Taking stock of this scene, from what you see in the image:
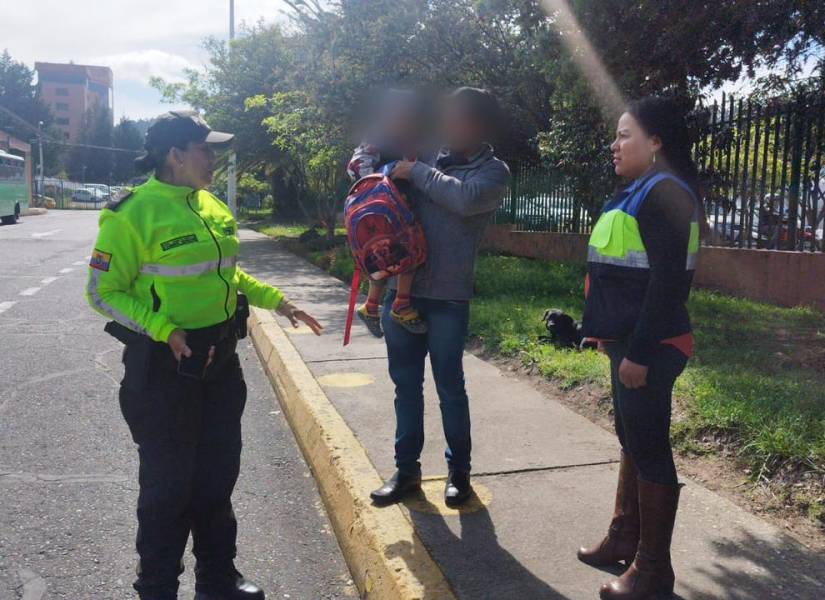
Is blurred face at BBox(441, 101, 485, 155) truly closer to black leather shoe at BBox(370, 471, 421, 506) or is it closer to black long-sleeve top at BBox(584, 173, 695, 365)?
black long-sleeve top at BBox(584, 173, 695, 365)

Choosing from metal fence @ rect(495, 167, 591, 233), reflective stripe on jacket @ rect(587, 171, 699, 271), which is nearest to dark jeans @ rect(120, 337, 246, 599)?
reflective stripe on jacket @ rect(587, 171, 699, 271)

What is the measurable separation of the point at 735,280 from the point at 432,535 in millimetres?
7617

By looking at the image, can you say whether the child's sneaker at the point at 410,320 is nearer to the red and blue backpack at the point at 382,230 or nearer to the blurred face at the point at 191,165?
the red and blue backpack at the point at 382,230

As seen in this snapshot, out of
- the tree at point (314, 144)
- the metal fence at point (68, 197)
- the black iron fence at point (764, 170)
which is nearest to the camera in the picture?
the black iron fence at point (764, 170)

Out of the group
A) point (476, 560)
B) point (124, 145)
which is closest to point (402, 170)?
point (476, 560)

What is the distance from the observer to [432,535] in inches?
124

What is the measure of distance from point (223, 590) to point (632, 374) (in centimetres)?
168

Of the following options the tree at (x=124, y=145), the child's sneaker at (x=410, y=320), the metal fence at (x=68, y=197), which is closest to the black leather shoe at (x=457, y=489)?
the child's sneaker at (x=410, y=320)

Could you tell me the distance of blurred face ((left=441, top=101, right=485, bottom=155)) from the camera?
3.27 m

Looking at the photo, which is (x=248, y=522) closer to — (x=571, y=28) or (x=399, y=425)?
(x=399, y=425)

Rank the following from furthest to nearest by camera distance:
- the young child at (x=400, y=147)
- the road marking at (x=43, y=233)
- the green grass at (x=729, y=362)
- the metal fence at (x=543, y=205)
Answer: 1. the road marking at (x=43, y=233)
2. the metal fence at (x=543, y=205)
3. the green grass at (x=729, y=362)
4. the young child at (x=400, y=147)

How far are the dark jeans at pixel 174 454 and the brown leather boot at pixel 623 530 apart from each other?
4.55ft

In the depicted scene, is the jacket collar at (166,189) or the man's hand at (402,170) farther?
the man's hand at (402,170)

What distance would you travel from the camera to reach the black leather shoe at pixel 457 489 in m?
3.42
